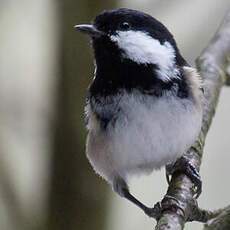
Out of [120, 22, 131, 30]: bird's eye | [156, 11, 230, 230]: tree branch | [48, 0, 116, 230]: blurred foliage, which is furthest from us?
[48, 0, 116, 230]: blurred foliage

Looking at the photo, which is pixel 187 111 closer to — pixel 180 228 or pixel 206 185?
pixel 180 228

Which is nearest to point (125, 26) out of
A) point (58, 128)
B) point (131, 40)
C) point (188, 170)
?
point (131, 40)

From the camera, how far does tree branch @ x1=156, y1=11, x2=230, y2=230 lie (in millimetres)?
1153

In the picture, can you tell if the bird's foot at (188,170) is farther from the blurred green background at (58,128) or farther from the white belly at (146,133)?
the blurred green background at (58,128)

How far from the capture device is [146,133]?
1374 millimetres

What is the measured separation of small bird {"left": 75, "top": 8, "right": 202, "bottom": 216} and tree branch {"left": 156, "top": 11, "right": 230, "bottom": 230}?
0.08m

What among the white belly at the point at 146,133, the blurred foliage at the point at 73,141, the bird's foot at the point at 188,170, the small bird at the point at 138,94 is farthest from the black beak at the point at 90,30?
the blurred foliage at the point at 73,141

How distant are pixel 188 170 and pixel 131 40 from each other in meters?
0.33

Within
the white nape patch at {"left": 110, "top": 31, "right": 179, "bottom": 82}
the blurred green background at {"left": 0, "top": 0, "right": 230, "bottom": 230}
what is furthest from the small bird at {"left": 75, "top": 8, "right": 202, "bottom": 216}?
the blurred green background at {"left": 0, "top": 0, "right": 230, "bottom": 230}

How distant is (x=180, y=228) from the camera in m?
1.05

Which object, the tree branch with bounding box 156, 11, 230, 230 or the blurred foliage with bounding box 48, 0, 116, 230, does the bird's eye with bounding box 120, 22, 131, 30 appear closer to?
the tree branch with bounding box 156, 11, 230, 230

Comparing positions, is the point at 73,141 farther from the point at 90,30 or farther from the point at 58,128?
the point at 90,30

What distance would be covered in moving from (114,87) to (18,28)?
1.71m

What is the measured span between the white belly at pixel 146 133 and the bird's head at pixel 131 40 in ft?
0.25
